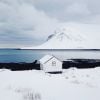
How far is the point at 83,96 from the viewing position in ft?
40.8

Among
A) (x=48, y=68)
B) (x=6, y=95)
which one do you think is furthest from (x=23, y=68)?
(x=6, y=95)

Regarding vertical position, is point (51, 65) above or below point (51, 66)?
above

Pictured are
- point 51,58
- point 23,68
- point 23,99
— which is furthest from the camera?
point 23,68

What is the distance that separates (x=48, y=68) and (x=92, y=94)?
17500mm

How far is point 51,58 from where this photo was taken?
98.8 ft

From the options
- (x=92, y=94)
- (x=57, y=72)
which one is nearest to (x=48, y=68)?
(x=57, y=72)

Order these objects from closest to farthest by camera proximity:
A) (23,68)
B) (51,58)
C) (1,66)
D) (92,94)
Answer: (92,94) < (51,58) < (23,68) < (1,66)

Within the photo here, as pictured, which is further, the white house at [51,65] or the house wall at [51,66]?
the house wall at [51,66]

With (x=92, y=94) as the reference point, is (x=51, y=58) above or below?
above

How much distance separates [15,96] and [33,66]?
26239 mm

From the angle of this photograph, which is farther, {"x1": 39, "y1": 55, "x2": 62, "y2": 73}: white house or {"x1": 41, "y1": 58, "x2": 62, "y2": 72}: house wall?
{"x1": 41, "y1": 58, "x2": 62, "y2": 72}: house wall

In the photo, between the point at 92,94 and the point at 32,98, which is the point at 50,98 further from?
the point at 92,94

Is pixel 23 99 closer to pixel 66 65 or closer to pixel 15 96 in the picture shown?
pixel 15 96

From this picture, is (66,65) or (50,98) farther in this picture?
(66,65)
